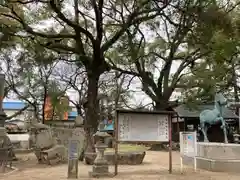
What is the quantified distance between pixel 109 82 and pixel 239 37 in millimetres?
14877

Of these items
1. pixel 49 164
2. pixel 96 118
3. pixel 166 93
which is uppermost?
pixel 166 93

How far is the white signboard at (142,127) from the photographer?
30.4 ft

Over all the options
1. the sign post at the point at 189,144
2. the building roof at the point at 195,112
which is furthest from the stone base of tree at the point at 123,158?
the building roof at the point at 195,112

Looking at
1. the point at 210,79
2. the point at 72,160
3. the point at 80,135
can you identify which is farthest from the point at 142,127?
the point at 210,79

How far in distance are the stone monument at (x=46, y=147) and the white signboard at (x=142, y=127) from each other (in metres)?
4.06

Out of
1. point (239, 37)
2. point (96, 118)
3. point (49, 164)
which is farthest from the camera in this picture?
point (239, 37)

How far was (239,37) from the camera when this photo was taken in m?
16.0

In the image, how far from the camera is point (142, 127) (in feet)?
31.0

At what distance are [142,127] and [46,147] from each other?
16.5 feet

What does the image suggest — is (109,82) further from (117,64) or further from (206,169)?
(206,169)

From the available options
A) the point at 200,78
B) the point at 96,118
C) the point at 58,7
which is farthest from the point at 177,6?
the point at 200,78

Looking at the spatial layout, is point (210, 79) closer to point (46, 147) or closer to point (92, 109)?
point (92, 109)

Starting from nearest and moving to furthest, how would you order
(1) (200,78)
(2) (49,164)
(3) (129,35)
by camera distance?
(2) (49,164), (3) (129,35), (1) (200,78)

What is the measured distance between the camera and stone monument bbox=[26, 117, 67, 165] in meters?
11.9
